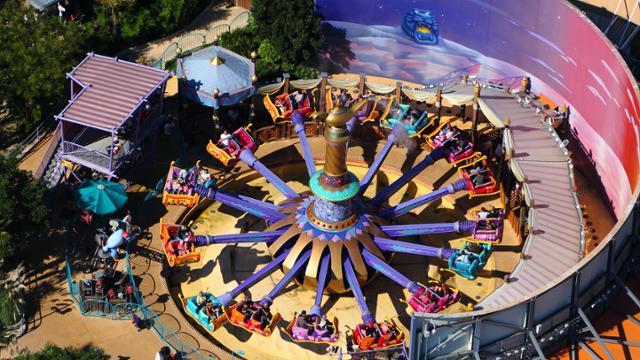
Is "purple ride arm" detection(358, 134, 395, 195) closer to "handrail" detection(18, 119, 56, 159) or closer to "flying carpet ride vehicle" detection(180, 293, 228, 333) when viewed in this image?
"flying carpet ride vehicle" detection(180, 293, 228, 333)

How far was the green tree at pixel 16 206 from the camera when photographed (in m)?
61.0

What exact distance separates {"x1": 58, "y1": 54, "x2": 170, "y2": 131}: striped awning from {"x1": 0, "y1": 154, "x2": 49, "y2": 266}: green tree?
4613mm

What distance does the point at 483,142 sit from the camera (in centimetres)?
7275

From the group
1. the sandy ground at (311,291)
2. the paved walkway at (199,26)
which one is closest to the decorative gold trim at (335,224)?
the sandy ground at (311,291)

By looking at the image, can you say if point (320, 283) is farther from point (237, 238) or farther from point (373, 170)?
point (373, 170)

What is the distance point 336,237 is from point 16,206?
1933 cm

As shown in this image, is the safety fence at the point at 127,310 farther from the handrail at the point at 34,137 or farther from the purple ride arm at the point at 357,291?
the handrail at the point at 34,137

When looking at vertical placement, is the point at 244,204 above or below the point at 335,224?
below

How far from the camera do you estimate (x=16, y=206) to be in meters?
61.9

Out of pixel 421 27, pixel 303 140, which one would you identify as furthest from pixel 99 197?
pixel 421 27

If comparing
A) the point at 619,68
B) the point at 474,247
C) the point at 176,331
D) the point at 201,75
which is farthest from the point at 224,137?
the point at 619,68

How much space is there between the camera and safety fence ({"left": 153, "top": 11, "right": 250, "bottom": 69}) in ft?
265

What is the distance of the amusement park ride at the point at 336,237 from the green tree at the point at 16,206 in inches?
330

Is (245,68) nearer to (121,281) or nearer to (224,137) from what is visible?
(224,137)
